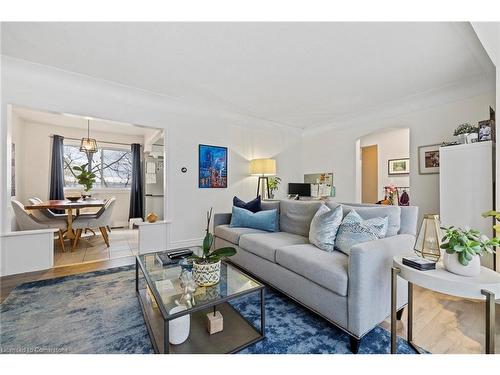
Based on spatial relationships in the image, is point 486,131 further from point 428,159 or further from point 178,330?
point 178,330

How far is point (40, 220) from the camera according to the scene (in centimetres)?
317

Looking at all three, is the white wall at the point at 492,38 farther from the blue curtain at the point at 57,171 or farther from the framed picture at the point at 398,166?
the blue curtain at the point at 57,171

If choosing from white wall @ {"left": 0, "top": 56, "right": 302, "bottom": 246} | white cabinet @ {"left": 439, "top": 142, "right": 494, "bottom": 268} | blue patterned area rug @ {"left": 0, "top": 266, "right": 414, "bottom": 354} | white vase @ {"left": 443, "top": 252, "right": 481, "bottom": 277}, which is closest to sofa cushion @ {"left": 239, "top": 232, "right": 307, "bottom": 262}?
blue patterned area rug @ {"left": 0, "top": 266, "right": 414, "bottom": 354}

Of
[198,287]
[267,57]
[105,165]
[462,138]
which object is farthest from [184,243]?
[462,138]

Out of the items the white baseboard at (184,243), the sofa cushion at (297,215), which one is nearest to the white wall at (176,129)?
the white baseboard at (184,243)

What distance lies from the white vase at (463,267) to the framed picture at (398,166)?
13.9 ft

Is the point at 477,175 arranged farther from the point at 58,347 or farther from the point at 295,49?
the point at 58,347

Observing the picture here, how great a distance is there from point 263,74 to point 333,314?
8.42 feet

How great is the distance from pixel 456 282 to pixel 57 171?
20.2 feet

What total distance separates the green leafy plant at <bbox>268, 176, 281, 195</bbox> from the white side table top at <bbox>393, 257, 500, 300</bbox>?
3.39m

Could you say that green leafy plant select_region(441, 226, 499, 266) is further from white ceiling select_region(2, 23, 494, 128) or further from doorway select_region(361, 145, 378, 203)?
doorway select_region(361, 145, 378, 203)

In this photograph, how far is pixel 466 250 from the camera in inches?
41.4

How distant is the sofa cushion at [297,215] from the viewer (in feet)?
8.09

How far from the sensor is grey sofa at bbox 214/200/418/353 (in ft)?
4.38
